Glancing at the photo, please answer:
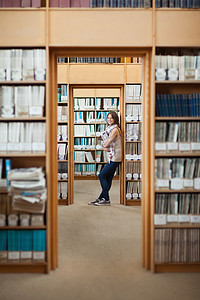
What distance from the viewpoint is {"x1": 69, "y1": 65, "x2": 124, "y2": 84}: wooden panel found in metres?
5.12

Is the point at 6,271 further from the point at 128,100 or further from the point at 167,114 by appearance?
the point at 128,100

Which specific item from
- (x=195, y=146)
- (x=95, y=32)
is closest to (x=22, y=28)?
(x=95, y=32)

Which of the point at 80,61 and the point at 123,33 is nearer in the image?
the point at 123,33

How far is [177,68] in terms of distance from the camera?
260cm

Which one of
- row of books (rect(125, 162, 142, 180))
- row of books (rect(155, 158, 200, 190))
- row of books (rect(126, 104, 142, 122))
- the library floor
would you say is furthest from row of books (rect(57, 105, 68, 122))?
row of books (rect(155, 158, 200, 190))

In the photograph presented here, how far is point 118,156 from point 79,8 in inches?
114

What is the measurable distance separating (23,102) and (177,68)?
1.42 m

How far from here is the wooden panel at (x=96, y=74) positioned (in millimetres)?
5121

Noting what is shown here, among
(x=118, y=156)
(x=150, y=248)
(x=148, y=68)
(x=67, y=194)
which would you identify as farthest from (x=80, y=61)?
(x=150, y=248)

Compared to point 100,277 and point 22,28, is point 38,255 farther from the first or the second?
point 22,28

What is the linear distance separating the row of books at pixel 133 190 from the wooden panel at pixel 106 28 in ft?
9.83

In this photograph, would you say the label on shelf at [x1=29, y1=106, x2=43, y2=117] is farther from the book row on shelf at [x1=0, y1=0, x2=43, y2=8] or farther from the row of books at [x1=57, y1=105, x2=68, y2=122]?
the row of books at [x1=57, y1=105, x2=68, y2=122]

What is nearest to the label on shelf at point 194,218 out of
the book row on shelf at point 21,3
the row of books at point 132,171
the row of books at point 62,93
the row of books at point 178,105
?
the row of books at point 178,105

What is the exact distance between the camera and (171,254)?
2662mm
